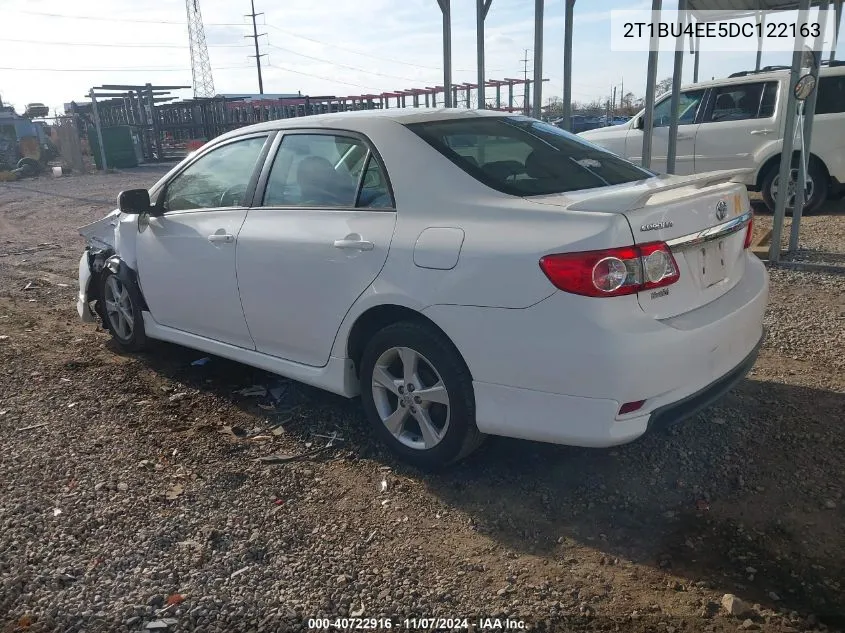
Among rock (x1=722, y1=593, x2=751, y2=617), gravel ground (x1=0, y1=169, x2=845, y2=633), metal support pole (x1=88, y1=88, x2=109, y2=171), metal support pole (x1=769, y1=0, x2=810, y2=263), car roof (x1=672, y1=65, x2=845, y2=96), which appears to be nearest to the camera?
rock (x1=722, y1=593, x2=751, y2=617)

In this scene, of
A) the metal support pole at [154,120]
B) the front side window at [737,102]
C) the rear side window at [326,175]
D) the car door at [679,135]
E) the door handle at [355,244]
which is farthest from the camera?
the metal support pole at [154,120]

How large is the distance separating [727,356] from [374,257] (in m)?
1.64

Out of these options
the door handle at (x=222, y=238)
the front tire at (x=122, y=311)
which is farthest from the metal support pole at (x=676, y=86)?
the front tire at (x=122, y=311)

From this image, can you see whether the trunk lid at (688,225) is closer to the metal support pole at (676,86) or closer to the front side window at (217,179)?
the front side window at (217,179)

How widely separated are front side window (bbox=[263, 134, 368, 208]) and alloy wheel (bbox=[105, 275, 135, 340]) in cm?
178

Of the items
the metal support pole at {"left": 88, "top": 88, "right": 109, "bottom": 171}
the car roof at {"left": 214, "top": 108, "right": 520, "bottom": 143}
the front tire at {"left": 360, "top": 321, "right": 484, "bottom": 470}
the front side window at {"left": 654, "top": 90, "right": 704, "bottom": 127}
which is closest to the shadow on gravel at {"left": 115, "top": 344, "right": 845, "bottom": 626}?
the front tire at {"left": 360, "top": 321, "right": 484, "bottom": 470}

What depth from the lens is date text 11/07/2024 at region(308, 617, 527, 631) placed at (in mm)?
2400

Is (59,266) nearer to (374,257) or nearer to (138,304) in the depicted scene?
(138,304)

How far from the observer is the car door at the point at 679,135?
1010 centimetres

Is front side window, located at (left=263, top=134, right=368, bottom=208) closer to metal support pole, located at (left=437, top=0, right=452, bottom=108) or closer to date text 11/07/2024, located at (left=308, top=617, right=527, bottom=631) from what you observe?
date text 11/07/2024, located at (left=308, top=617, right=527, bottom=631)

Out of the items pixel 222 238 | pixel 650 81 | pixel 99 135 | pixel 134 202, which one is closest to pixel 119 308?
pixel 134 202

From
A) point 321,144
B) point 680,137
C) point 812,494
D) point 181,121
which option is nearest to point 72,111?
point 181,121

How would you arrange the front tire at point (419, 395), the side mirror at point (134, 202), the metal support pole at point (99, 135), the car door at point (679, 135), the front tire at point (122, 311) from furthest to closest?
the metal support pole at point (99, 135), the car door at point (679, 135), the front tire at point (122, 311), the side mirror at point (134, 202), the front tire at point (419, 395)

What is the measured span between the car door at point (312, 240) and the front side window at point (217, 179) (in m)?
0.21
